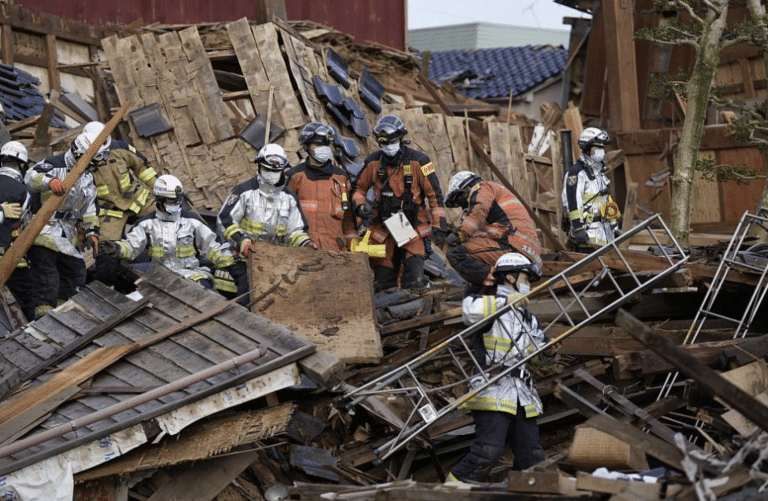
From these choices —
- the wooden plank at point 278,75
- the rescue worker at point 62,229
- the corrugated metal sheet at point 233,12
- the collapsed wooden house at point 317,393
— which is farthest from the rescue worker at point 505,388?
the corrugated metal sheet at point 233,12

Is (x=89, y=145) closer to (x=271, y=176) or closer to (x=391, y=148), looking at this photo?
(x=271, y=176)

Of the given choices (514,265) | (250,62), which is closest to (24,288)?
(514,265)

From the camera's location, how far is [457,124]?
17.6m

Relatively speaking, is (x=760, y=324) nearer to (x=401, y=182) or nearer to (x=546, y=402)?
(x=546, y=402)

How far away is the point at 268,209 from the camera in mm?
11703

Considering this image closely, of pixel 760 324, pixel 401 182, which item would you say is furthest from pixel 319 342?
pixel 760 324

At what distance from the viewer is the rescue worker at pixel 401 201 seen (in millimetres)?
12570

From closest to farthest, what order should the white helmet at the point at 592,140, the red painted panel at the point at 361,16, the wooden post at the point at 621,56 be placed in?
the white helmet at the point at 592,140 < the wooden post at the point at 621,56 < the red painted panel at the point at 361,16

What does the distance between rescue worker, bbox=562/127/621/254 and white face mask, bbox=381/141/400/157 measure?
1.85m

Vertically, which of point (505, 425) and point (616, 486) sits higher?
point (616, 486)

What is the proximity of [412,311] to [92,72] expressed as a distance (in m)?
7.36

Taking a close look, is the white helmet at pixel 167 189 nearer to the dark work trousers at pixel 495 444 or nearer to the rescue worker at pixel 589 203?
the dark work trousers at pixel 495 444

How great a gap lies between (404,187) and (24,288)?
386cm

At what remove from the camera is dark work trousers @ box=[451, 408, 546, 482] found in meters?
8.81
